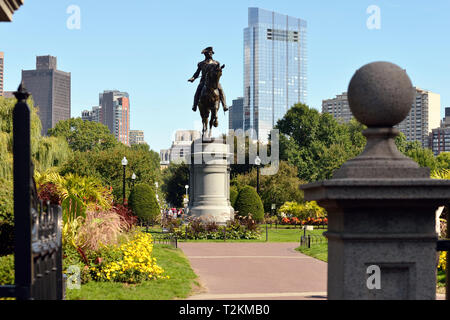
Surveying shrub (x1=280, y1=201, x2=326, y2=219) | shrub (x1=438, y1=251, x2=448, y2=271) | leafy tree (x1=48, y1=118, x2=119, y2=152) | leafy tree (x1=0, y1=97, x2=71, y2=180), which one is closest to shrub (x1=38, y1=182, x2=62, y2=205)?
shrub (x1=438, y1=251, x2=448, y2=271)

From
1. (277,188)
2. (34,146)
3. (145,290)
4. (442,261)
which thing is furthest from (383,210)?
(277,188)

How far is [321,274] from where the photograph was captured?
55.0 feet

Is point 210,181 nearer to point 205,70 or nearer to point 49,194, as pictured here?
point 205,70

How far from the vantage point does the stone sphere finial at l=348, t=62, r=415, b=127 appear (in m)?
5.00

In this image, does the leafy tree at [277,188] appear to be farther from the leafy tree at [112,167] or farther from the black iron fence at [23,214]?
the black iron fence at [23,214]

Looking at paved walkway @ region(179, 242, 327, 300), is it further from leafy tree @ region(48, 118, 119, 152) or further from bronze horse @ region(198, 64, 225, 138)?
leafy tree @ region(48, 118, 119, 152)

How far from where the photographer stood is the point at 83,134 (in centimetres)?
9531

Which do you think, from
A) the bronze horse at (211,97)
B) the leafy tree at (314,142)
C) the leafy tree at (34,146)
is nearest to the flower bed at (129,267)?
the bronze horse at (211,97)

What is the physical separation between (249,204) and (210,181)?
220 inches

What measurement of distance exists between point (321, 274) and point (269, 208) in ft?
123

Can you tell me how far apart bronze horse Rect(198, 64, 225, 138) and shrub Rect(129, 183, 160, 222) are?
931 centimetres

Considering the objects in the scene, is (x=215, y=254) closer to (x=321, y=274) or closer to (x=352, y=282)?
(x=321, y=274)

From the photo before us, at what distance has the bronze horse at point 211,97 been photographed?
3058 cm
